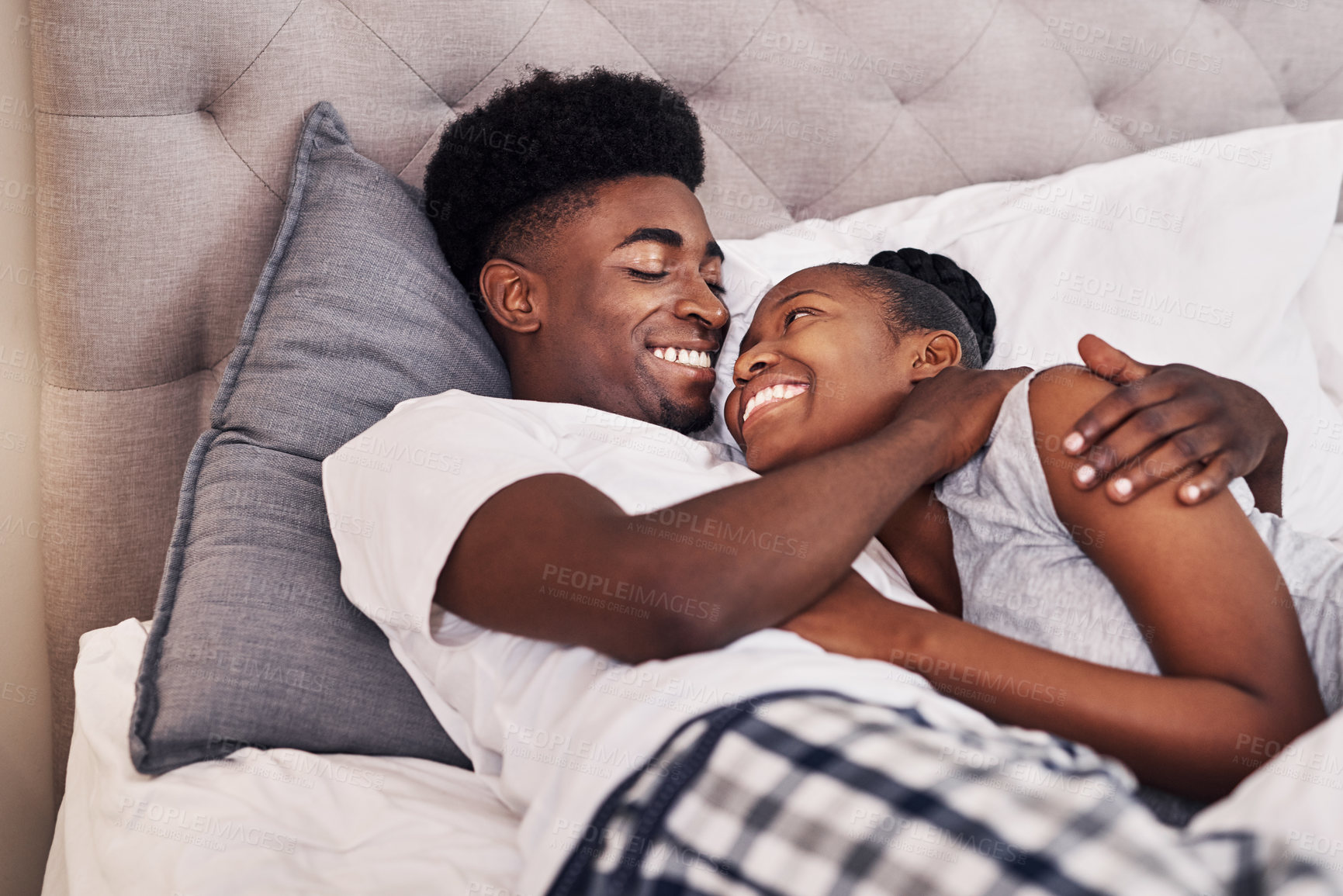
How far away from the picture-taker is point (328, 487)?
3.49 feet

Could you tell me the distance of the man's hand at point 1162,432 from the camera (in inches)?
35.8

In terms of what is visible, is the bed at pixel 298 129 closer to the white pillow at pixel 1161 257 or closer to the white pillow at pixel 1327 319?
the white pillow at pixel 1161 257

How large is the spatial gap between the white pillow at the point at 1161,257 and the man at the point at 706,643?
0.49 meters

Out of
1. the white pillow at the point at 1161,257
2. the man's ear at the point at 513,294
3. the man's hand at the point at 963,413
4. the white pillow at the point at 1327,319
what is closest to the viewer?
the man's hand at the point at 963,413

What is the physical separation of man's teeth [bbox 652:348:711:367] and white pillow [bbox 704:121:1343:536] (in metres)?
0.10

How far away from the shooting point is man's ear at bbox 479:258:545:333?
144 cm

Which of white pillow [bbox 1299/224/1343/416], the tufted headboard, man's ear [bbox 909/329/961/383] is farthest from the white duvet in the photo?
white pillow [bbox 1299/224/1343/416]

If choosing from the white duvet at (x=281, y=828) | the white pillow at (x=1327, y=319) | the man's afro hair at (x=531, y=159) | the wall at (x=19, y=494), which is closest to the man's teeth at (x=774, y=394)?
the man's afro hair at (x=531, y=159)

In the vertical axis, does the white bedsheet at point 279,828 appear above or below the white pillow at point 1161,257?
below

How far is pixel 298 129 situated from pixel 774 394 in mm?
891

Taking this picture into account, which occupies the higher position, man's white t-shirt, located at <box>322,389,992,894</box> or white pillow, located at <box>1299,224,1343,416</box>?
A: white pillow, located at <box>1299,224,1343,416</box>

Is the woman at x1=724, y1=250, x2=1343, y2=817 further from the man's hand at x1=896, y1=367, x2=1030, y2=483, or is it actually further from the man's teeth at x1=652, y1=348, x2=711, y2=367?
the man's teeth at x1=652, y1=348, x2=711, y2=367

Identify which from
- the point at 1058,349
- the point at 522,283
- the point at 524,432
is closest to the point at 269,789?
the point at 524,432

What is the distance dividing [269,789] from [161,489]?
2.04ft
